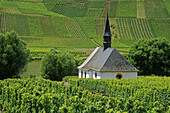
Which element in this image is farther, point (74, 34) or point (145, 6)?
point (145, 6)

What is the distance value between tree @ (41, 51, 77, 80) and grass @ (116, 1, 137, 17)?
102 meters

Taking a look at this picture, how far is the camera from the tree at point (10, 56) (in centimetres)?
5292

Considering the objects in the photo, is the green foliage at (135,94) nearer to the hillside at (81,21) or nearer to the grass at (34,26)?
the hillside at (81,21)

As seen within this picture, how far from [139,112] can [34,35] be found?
119 meters

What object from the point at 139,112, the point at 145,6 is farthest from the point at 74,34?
the point at 139,112

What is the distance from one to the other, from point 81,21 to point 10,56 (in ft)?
350

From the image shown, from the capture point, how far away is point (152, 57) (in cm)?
5878

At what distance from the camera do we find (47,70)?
63.1m

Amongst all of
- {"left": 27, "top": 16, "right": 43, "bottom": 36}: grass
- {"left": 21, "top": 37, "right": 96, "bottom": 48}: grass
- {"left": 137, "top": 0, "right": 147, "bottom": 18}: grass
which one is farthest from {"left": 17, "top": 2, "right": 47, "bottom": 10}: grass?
{"left": 137, "top": 0, "right": 147, "bottom": 18}: grass

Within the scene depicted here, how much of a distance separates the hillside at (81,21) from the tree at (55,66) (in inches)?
2065

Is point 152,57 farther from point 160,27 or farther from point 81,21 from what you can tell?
point 81,21

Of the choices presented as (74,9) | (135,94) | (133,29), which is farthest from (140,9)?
(135,94)

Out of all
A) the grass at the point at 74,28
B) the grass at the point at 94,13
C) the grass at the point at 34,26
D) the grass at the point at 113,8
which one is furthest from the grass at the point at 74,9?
the grass at the point at 34,26

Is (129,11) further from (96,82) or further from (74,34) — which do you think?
(96,82)
